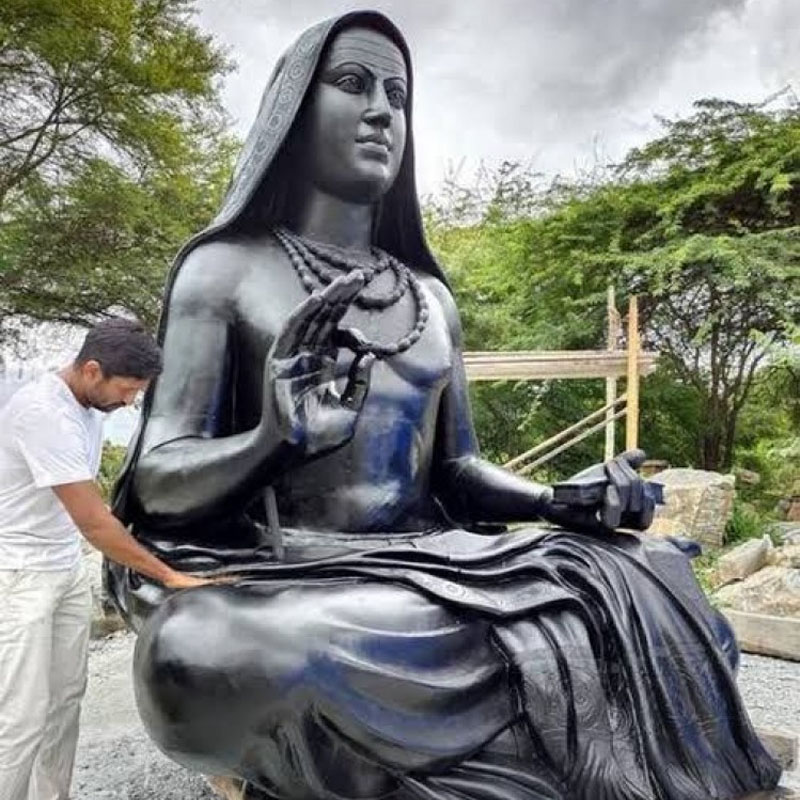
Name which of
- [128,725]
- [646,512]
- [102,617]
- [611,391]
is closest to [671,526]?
[611,391]

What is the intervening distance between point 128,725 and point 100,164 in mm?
7741

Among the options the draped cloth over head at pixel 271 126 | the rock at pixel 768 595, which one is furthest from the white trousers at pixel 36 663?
the rock at pixel 768 595

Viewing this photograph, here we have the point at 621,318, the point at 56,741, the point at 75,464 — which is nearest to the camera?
the point at 75,464

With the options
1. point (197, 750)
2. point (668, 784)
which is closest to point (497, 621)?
point (668, 784)

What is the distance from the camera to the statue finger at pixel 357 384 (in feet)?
5.16

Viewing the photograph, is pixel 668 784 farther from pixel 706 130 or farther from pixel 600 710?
pixel 706 130

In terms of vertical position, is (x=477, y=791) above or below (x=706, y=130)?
below

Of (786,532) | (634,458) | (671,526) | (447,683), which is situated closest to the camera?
(447,683)

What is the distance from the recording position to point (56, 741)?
2170 millimetres

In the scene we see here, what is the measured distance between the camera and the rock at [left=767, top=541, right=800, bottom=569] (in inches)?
228

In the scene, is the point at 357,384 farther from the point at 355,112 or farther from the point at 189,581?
the point at 355,112

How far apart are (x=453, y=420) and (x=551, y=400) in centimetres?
733

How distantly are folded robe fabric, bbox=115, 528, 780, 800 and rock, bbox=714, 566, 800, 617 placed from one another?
10.6 feet

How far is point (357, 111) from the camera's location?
192 cm
